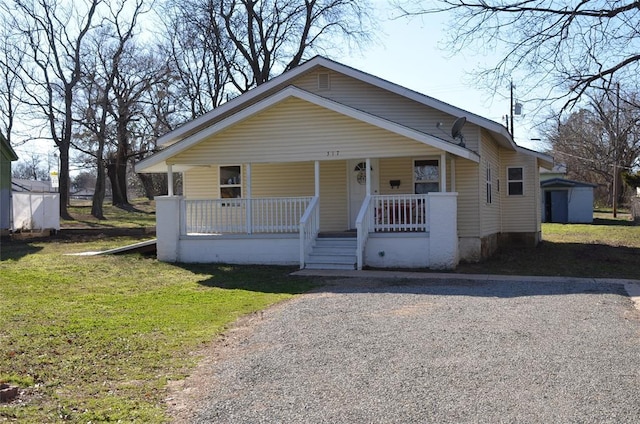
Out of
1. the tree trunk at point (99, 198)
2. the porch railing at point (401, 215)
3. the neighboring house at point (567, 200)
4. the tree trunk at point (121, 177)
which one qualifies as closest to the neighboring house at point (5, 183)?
the tree trunk at point (99, 198)

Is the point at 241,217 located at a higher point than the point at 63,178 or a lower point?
lower

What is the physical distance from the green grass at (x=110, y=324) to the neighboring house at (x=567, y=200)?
27.4 metres

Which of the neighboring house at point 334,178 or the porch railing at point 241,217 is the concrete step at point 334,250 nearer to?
the neighboring house at point 334,178

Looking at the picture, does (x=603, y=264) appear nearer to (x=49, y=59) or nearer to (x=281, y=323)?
(x=281, y=323)

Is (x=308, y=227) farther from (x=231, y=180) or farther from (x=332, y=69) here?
(x=332, y=69)

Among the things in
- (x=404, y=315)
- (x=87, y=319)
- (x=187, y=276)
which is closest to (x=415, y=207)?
(x=187, y=276)

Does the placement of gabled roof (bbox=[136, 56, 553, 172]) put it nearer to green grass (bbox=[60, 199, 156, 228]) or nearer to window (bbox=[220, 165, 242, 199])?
window (bbox=[220, 165, 242, 199])

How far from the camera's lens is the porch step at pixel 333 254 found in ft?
46.2

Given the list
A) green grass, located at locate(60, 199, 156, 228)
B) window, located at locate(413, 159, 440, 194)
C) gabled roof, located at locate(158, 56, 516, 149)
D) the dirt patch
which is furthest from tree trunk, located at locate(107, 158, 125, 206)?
the dirt patch

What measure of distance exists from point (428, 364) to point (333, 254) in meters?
8.44

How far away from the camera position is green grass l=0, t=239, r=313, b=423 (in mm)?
5031

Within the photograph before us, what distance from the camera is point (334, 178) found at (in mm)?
17531

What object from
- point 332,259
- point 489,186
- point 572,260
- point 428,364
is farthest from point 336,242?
point 428,364

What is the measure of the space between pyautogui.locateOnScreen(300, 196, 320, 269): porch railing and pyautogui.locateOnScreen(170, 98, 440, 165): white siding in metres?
1.24
